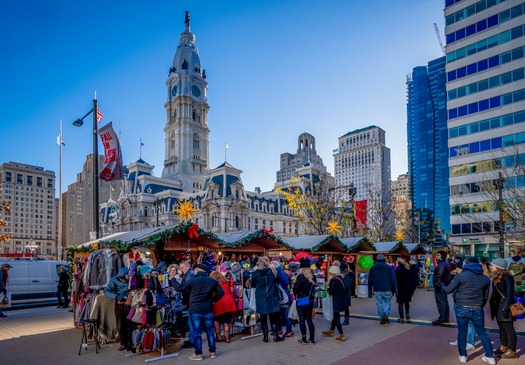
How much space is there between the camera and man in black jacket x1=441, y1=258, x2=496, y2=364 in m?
7.77

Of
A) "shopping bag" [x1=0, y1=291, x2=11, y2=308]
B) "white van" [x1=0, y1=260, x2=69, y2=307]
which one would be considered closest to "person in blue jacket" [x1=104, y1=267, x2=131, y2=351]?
"shopping bag" [x1=0, y1=291, x2=11, y2=308]

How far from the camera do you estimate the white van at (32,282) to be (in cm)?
1816

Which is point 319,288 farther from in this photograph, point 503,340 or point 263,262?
point 503,340

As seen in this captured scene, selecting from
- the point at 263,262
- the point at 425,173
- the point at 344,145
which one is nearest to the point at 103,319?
the point at 263,262

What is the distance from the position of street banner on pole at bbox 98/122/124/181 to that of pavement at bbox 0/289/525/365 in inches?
195

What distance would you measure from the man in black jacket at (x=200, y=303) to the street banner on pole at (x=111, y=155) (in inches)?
268

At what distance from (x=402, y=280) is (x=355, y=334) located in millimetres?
2668

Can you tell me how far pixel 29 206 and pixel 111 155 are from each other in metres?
125

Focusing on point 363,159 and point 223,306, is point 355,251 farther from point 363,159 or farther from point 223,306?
point 363,159

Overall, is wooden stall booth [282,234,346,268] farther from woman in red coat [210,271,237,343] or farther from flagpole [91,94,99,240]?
A: woman in red coat [210,271,237,343]

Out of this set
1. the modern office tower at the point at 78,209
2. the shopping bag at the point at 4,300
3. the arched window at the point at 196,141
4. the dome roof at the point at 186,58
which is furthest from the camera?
the modern office tower at the point at 78,209

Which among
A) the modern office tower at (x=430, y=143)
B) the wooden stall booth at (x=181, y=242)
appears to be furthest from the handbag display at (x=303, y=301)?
the modern office tower at (x=430, y=143)

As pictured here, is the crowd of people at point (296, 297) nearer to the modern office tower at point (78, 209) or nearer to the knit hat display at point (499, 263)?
the knit hat display at point (499, 263)

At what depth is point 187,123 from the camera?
333 ft
